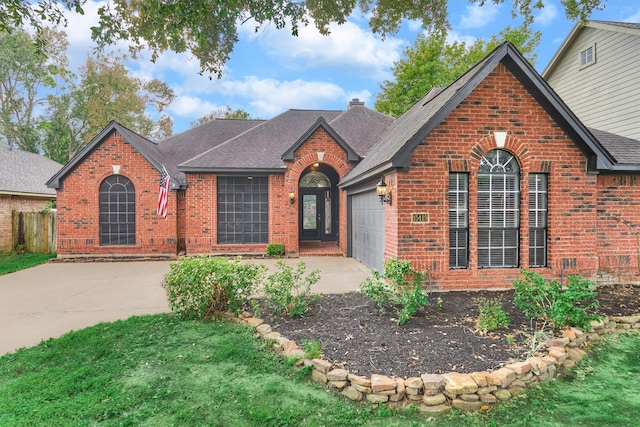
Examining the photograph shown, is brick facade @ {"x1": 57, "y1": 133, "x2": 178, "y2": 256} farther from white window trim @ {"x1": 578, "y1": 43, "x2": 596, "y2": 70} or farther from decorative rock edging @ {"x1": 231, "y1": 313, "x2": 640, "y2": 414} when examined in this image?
white window trim @ {"x1": 578, "y1": 43, "x2": 596, "y2": 70}

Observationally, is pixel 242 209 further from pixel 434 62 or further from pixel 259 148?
pixel 434 62

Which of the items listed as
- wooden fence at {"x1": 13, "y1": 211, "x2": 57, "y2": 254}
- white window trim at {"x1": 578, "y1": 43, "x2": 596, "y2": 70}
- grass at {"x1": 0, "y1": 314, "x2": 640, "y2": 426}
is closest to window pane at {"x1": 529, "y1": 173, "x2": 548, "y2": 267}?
grass at {"x1": 0, "y1": 314, "x2": 640, "y2": 426}

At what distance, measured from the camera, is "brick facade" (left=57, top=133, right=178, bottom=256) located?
12273 mm

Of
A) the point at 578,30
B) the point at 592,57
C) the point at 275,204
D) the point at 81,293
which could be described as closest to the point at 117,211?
the point at 81,293

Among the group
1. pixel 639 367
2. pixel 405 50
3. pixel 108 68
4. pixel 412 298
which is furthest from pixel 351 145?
pixel 108 68

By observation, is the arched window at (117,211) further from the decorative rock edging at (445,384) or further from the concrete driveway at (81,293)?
the decorative rock edging at (445,384)

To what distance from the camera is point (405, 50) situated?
26.0m

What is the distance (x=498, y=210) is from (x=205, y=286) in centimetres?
614

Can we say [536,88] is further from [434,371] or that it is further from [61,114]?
[61,114]

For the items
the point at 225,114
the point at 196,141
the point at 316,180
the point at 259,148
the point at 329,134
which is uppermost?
the point at 225,114

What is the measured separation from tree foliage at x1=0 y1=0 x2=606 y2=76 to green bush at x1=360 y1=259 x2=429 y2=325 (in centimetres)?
522

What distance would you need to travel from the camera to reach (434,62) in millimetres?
23922

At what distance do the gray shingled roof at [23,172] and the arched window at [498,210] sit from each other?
17997mm

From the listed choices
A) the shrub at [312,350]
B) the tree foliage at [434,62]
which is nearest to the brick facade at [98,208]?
the shrub at [312,350]
